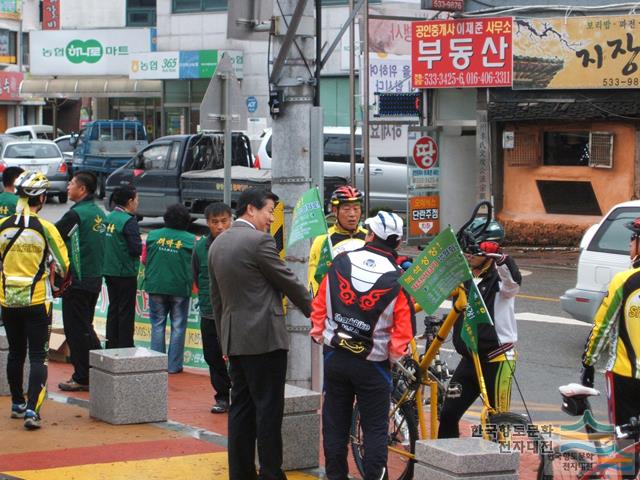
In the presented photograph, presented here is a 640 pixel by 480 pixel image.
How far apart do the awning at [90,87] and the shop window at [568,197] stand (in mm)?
26242

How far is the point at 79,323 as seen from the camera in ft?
35.1

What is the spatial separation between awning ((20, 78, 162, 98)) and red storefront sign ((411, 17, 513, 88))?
25150 mm

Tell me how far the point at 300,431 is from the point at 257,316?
1.26 m

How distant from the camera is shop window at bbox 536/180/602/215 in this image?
22188 mm

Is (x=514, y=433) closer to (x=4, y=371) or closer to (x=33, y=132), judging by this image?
(x=4, y=371)

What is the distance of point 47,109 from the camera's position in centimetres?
6266

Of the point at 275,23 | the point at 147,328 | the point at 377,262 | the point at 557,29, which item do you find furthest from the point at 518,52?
the point at 377,262

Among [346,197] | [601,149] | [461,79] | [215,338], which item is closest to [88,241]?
[215,338]

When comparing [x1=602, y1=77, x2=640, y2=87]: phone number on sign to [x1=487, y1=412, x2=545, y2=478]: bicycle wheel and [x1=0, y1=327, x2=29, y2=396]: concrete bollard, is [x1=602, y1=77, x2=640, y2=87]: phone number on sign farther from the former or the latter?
[x1=487, y1=412, x2=545, y2=478]: bicycle wheel

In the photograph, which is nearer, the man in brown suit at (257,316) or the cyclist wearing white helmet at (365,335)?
the cyclist wearing white helmet at (365,335)

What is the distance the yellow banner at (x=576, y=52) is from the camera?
20.9 meters

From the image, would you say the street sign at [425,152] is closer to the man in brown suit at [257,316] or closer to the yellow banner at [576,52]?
the yellow banner at [576,52]

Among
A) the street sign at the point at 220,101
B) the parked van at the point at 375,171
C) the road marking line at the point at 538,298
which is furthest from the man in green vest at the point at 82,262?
the parked van at the point at 375,171

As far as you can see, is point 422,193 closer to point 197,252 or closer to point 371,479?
point 197,252
